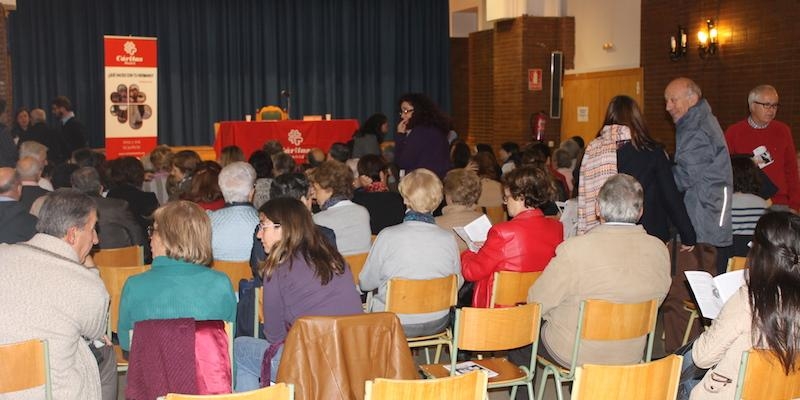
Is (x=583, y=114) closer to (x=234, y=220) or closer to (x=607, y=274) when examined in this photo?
(x=234, y=220)

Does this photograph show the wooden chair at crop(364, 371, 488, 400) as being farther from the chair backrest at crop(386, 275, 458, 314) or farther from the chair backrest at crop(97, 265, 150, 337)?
the chair backrest at crop(97, 265, 150, 337)

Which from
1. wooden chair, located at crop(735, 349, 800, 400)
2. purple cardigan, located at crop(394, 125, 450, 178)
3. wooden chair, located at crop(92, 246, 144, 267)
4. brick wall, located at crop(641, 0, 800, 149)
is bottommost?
wooden chair, located at crop(735, 349, 800, 400)

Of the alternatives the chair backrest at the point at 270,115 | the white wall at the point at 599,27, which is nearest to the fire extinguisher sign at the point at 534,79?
the white wall at the point at 599,27

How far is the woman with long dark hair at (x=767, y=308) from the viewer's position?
296 centimetres

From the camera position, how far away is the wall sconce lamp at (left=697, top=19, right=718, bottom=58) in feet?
35.0

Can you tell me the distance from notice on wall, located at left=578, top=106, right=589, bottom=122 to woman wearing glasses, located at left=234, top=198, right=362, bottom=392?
11.1 m

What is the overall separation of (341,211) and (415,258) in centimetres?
100

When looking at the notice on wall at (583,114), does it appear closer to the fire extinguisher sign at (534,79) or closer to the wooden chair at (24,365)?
the fire extinguisher sign at (534,79)

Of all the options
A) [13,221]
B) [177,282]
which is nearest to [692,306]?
[177,282]

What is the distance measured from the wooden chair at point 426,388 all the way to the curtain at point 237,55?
1515 cm

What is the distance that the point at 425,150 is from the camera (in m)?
7.77

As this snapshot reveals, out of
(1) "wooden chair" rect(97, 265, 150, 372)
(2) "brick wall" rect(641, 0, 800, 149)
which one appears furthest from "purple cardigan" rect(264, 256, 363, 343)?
(2) "brick wall" rect(641, 0, 800, 149)

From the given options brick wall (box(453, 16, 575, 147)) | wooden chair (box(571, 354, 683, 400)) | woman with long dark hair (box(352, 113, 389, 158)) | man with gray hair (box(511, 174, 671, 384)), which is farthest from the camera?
brick wall (box(453, 16, 575, 147))

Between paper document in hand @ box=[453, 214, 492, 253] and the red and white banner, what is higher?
the red and white banner
